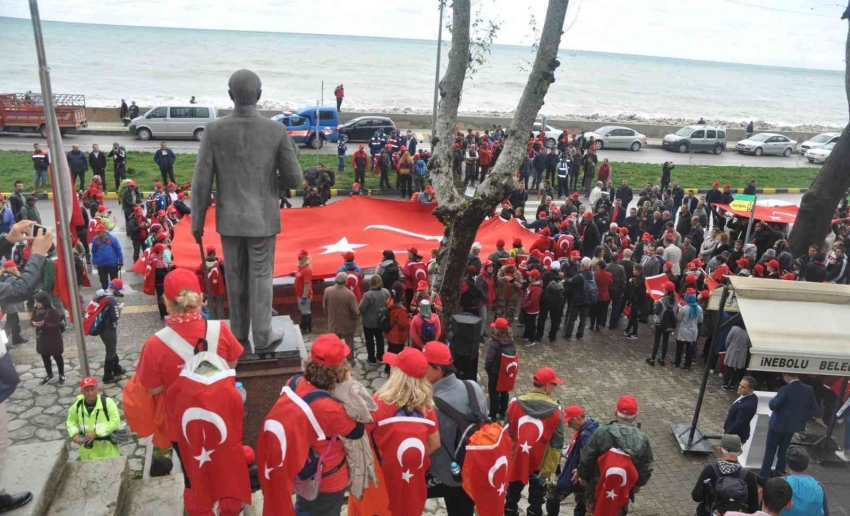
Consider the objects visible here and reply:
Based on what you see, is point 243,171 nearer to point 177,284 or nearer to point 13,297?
point 177,284

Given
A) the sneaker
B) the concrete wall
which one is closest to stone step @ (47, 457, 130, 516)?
the sneaker

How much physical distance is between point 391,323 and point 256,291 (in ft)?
11.8

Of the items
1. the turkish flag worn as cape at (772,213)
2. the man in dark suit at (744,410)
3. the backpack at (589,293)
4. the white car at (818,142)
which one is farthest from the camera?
the white car at (818,142)

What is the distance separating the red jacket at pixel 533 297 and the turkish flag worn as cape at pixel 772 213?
720 cm

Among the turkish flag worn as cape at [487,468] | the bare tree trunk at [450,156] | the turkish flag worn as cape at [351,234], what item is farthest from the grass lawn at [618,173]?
the turkish flag worn as cape at [487,468]

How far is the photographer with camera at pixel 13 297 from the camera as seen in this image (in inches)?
169

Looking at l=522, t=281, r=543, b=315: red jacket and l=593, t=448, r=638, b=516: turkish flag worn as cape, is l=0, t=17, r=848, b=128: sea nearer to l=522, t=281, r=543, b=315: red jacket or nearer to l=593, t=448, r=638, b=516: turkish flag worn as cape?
l=522, t=281, r=543, b=315: red jacket

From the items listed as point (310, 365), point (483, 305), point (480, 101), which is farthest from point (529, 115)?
point (480, 101)

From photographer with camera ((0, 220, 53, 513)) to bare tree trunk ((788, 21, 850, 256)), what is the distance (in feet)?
49.0

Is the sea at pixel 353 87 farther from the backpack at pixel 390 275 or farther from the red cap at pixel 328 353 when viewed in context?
the red cap at pixel 328 353

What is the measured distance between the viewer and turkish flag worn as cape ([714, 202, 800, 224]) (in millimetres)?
15661

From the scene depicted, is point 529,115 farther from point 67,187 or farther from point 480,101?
point 480,101

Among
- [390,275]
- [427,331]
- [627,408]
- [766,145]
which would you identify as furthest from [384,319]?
[766,145]

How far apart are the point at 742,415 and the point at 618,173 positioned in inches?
775
